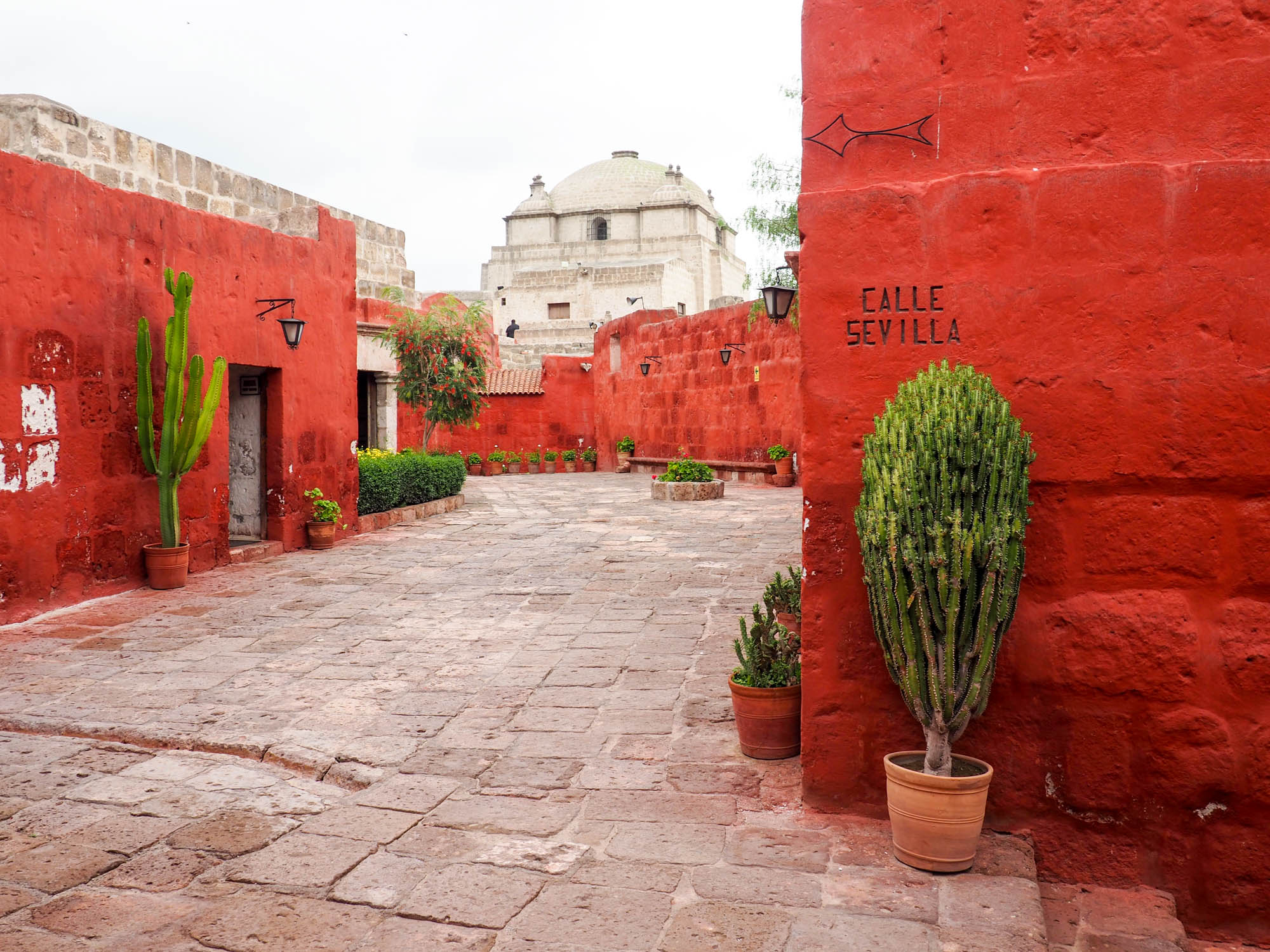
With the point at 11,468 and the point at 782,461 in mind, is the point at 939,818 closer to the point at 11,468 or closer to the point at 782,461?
the point at 11,468

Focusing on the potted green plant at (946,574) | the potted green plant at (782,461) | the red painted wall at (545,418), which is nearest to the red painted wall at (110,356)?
the potted green plant at (946,574)

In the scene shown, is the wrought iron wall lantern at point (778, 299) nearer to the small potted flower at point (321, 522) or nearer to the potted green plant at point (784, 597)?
the small potted flower at point (321, 522)

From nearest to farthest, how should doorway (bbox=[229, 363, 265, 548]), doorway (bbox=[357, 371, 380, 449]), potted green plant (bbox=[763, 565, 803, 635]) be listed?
potted green plant (bbox=[763, 565, 803, 635])
doorway (bbox=[229, 363, 265, 548])
doorway (bbox=[357, 371, 380, 449])

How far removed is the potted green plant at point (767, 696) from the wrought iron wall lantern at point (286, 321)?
6595mm

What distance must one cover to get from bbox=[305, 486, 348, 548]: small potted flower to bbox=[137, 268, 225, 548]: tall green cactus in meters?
2.08

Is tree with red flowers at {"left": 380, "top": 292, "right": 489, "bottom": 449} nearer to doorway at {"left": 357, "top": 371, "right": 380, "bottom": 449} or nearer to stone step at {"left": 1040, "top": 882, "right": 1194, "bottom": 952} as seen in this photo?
doorway at {"left": 357, "top": 371, "right": 380, "bottom": 449}

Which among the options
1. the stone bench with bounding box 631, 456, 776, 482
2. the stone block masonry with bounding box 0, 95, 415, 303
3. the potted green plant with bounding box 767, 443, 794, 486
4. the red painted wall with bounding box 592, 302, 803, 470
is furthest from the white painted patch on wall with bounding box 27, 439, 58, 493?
the stone bench with bounding box 631, 456, 776, 482

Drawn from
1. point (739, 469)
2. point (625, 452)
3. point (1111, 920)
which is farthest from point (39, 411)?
point (625, 452)

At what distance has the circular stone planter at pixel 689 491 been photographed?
14.5 metres

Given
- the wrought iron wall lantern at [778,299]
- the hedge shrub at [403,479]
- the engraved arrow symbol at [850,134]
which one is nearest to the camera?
the engraved arrow symbol at [850,134]

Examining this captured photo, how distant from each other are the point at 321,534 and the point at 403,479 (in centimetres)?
253

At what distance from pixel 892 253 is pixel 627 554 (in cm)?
611

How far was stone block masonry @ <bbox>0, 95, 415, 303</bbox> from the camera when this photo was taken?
27.1 ft

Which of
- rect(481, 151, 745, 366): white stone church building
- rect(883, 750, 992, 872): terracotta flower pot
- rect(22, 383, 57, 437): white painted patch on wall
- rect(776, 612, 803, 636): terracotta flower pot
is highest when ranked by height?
rect(481, 151, 745, 366): white stone church building
